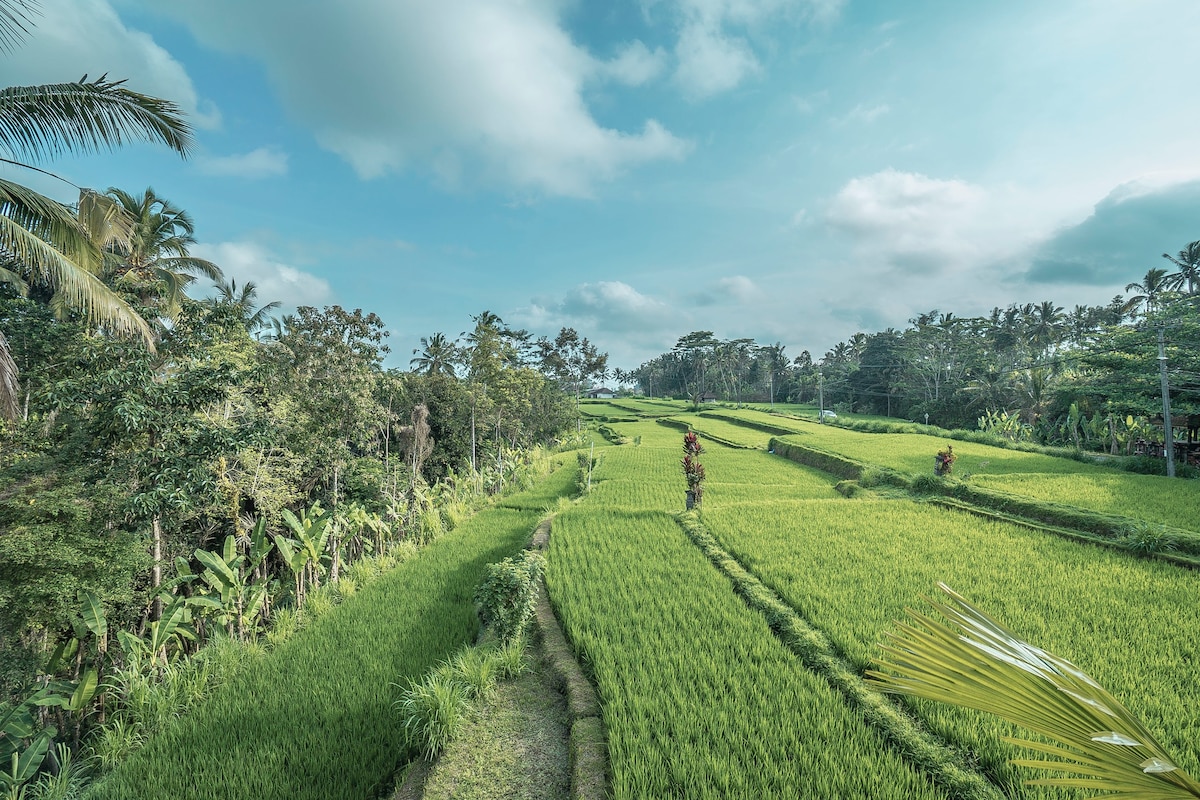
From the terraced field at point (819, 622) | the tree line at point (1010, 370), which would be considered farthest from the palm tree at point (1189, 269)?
the terraced field at point (819, 622)

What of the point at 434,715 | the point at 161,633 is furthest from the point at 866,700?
the point at 161,633

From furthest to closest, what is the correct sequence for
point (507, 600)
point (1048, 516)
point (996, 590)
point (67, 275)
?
point (1048, 516)
point (67, 275)
point (996, 590)
point (507, 600)

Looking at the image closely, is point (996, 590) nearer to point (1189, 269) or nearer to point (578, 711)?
point (578, 711)

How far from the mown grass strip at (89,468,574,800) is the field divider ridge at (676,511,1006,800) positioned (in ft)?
11.7

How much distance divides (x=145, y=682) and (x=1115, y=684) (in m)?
8.94

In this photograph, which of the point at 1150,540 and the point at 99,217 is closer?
the point at 1150,540

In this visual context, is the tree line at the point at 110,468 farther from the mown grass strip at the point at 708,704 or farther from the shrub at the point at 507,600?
the mown grass strip at the point at 708,704

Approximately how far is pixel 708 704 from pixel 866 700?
1.29 meters

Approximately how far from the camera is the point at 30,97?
6195mm

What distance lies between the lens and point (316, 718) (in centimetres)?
471

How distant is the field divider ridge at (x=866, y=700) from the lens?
330cm

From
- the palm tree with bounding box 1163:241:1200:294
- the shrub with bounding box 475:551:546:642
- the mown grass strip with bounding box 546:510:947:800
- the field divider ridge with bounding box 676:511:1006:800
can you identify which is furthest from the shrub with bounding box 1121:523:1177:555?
the palm tree with bounding box 1163:241:1200:294

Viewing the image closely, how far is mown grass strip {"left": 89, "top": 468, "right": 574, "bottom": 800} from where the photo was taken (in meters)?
4.02

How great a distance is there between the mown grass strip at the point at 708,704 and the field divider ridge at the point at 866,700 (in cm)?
12
